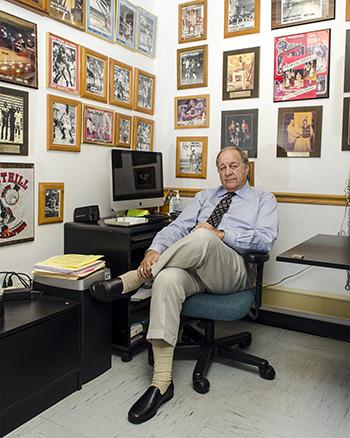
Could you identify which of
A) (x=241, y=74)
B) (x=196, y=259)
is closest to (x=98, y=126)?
(x=241, y=74)

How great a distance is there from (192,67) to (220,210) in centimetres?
125

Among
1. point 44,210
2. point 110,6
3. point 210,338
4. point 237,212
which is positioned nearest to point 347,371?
point 210,338

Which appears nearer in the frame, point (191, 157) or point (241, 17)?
point (241, 17)

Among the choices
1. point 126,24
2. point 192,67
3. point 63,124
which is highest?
point 126,24

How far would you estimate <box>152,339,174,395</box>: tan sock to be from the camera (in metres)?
1.80

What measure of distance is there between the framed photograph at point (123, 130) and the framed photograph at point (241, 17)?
916mm

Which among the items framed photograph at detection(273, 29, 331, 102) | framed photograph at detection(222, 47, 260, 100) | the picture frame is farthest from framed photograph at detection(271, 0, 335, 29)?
the picture frame

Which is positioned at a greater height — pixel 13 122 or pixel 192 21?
pixel 192 21

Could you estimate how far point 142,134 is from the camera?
3016mm

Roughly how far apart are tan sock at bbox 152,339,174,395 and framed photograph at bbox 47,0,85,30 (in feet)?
5.87

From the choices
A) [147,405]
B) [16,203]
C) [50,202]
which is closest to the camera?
[147,405]

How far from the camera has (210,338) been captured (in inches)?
84.7

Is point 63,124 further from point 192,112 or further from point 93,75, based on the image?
point 192,112

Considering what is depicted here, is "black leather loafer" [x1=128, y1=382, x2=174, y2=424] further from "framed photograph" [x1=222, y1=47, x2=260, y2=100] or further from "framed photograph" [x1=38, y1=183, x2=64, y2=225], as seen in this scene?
"framed photograph" [x1=222, y1=47, x2=260, y2=100]
